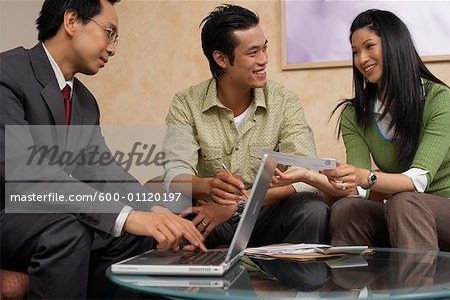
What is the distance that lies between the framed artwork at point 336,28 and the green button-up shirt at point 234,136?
1.52ft

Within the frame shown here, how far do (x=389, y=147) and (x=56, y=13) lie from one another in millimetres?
1284

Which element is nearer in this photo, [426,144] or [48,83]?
[48,83]

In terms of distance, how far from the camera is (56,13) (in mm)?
2031

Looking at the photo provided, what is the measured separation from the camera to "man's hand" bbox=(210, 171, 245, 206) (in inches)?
83.0

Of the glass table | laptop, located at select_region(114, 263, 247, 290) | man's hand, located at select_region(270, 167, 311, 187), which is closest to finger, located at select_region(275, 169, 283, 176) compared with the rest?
man's hand, located at select_region(270, 167, 311, 187)

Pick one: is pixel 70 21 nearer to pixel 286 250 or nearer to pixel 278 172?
pixel 278 172

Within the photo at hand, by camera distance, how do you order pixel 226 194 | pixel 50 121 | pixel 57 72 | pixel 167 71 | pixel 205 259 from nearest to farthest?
1. pixel 205 259
2. pixel 50 121
3. pixel 57 72
4. pixel 226 194
5. pixel 167 71

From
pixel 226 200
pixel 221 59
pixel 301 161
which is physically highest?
pixel 221 59

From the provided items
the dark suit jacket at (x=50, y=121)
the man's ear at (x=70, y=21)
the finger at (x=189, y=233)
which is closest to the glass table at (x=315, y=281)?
the finger at (x=189, y=233)

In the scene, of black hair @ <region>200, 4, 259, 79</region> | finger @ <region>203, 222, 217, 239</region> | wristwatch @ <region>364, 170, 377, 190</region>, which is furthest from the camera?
black hair @ <region>200, 4, 259, 79</region>

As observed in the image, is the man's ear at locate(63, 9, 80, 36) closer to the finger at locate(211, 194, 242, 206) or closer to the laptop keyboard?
the finger at locate(211, 194, 242, 206)

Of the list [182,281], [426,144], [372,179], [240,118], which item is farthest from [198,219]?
[182,281]

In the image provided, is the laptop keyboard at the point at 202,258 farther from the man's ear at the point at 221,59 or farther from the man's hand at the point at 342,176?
the man's ear at the point at 221,59

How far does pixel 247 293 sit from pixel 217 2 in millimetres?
2172
